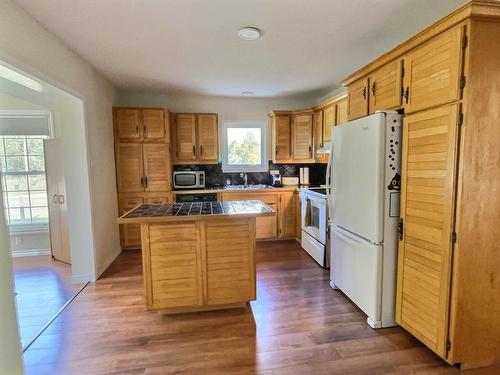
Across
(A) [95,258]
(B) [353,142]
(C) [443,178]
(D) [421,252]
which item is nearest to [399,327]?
(D) [421,252]

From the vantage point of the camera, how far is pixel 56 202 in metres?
3.70

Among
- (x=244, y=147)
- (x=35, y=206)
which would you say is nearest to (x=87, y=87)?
(x=35, y=206)

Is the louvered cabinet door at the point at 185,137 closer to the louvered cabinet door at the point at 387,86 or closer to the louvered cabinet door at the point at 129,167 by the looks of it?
the louvered cabinet door at the point at 129,167

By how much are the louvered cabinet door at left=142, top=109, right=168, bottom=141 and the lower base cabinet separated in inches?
87.6

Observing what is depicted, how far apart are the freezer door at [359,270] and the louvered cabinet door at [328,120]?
1.79 meters

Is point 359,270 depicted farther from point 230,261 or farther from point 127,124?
point 127,124

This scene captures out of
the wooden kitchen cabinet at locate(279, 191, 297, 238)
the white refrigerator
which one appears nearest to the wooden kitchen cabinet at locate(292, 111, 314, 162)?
the wooden kitchen cabinet at locate(279, 191, 297, 238)

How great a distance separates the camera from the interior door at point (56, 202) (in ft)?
11.8

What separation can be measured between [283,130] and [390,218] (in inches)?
112

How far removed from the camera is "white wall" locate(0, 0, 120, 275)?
1872 mm

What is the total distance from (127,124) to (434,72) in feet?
12.6

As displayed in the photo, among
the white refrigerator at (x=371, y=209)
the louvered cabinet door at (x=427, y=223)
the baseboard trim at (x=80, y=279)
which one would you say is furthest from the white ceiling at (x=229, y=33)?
the baseboard trim at (x=80, y=279)

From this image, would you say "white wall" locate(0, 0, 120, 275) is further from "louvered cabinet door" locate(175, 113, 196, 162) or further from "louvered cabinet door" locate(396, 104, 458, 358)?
"louvered cabinet door" locate(396, 104, 458, 358)

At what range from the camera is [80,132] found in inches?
116
